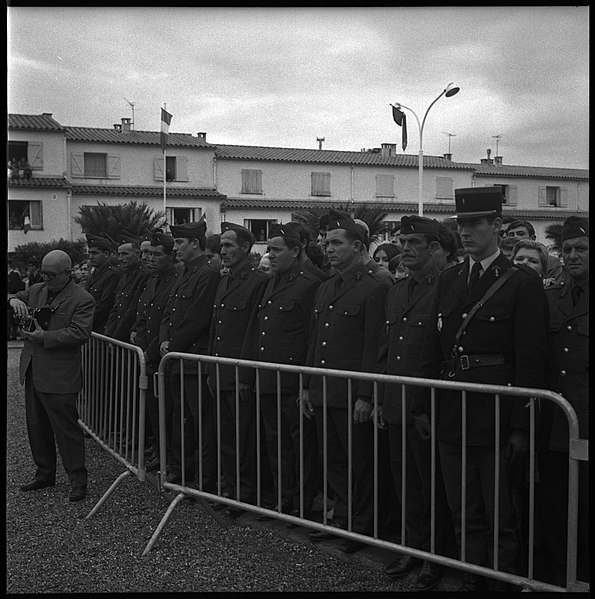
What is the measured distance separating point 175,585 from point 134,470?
54.4 inches

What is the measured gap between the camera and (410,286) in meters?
4.33

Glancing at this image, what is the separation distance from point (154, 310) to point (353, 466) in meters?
3.00

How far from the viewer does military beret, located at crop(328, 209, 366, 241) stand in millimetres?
4848

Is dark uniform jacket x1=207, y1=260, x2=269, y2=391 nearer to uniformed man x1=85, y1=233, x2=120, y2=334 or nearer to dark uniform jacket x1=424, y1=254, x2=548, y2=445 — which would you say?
dark uniform jacket x1=424, y1=254, x2=548, y2=445

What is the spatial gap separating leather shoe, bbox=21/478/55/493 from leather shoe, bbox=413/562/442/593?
3460 millimetres

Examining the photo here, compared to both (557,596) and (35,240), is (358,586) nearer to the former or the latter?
(557,596)

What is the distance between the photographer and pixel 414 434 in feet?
13.3

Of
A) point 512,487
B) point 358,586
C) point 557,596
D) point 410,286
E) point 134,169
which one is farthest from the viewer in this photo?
point 134,169

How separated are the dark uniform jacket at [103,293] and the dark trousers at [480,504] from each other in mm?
5551

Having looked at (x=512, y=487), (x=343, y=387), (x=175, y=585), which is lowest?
(x=175, y=585)

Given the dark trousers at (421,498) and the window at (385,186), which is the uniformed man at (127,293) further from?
the window at (385,186)

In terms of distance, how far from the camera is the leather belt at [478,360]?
12.0 feet

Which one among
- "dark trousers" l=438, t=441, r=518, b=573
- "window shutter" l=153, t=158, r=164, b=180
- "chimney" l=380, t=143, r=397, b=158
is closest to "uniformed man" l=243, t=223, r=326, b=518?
"dark trousers" l=438, t=441, r=518, b=573

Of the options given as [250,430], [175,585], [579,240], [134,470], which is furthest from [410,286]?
[134,470]
